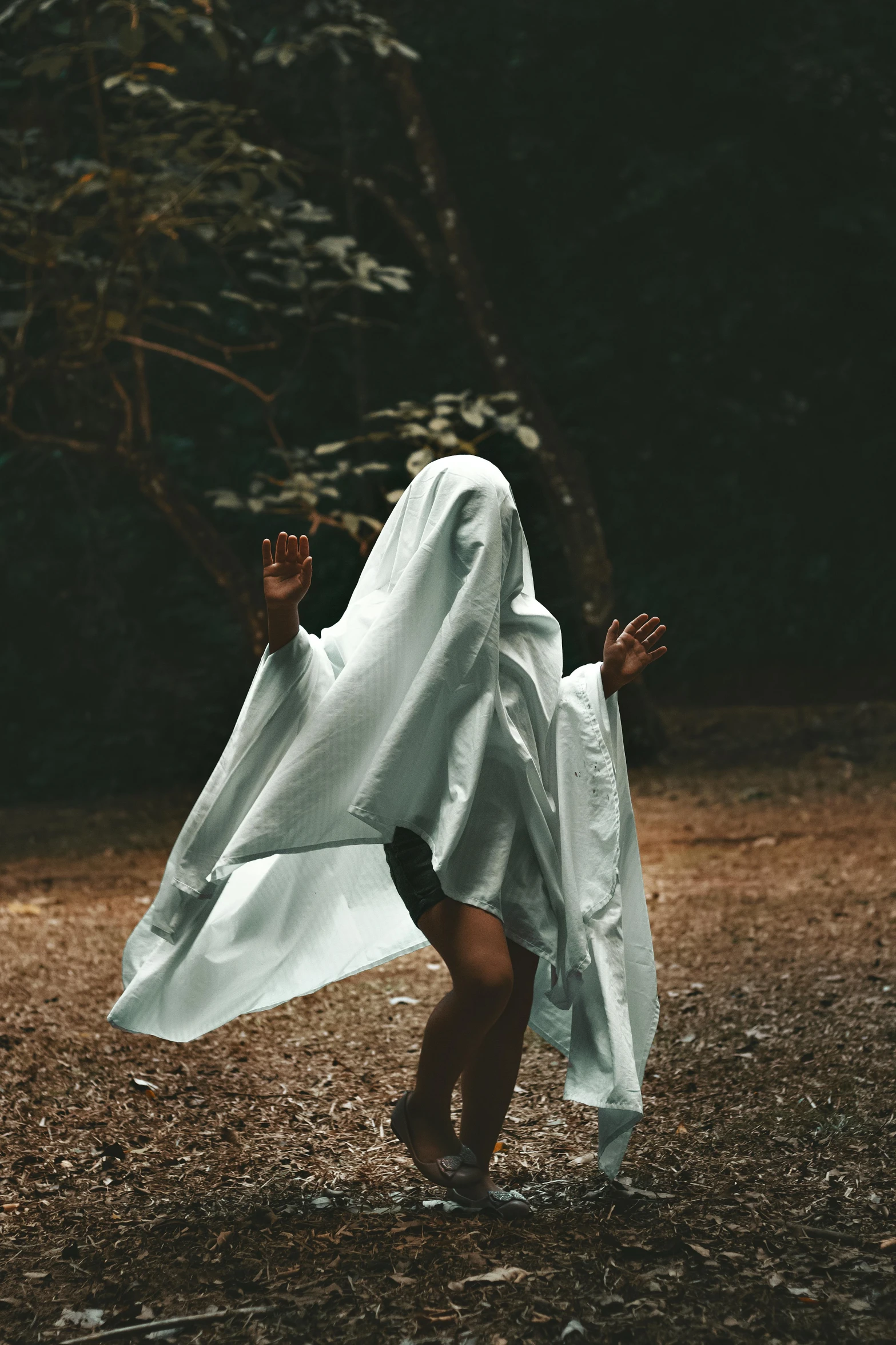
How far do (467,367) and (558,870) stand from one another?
34.5ft

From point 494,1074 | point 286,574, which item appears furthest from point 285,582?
point 494,1074

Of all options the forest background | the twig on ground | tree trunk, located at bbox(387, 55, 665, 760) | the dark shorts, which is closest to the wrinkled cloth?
the dark shorts

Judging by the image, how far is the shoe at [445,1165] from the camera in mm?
2639

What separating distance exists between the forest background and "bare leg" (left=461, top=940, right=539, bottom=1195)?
7751 mm

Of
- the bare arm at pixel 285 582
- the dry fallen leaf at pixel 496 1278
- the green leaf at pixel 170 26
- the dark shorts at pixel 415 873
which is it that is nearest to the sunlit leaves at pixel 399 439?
the green leaf at pixel 170 26

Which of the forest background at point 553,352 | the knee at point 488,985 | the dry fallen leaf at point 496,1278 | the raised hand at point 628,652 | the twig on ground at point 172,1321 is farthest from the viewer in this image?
Answer: the forest background at point 553,352

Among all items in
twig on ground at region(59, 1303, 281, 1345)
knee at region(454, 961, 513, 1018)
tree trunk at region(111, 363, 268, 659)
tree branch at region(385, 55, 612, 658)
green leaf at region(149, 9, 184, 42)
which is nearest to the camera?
twig on ground at region(59, 1303, 281, 1345)

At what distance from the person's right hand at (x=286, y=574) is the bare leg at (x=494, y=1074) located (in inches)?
33.1

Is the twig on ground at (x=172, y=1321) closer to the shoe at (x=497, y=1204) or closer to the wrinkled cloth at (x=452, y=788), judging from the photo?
the shoe at (x=497, y=1204)

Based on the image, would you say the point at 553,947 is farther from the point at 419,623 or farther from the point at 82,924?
the point at 82,924

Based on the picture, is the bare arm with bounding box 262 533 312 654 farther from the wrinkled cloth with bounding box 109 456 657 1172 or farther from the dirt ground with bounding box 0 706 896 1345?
the dirt ground with bounding box 0 706 896 1345

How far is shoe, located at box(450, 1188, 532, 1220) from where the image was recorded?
2631 mm

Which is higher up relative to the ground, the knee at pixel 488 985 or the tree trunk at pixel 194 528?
the knee at pixel 488 985

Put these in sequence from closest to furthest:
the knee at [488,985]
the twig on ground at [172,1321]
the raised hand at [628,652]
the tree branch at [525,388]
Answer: the twig on ground at [172,1321]
the knee at [488,985]
the raised hand at [628,652]
the tree branch at [525,388]
